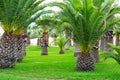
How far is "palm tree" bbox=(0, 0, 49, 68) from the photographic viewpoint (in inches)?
687

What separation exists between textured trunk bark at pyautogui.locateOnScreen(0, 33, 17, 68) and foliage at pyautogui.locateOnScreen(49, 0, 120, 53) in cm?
284

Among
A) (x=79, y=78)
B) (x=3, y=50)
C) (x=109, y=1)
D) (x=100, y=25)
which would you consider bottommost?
(x=79, y=78)

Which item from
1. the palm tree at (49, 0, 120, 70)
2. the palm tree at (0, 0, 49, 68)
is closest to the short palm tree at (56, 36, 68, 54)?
the palm tree at (0, 0, 49, 68)

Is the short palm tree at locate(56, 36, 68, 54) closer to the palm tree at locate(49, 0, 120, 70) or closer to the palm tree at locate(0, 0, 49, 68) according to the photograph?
the palm tree at locate(0, 0, 49, 68)

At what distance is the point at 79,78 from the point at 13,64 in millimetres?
4831

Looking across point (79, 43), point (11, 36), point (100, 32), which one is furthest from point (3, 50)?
point (100, 32)

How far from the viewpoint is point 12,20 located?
693 inches

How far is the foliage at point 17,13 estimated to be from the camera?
686 inches

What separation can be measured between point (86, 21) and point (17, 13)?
3.45 m

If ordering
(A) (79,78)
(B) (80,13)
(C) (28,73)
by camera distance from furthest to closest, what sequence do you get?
1. (B) (80,13)
2. (C) (28,73)
3. (A) (79,78)

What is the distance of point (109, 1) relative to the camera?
58.3 feet

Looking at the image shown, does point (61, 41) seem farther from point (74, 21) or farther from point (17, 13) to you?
point (74, 21)

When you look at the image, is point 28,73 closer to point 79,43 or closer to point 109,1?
point 79,43

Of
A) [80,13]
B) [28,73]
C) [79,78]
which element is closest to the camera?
[79,78]
